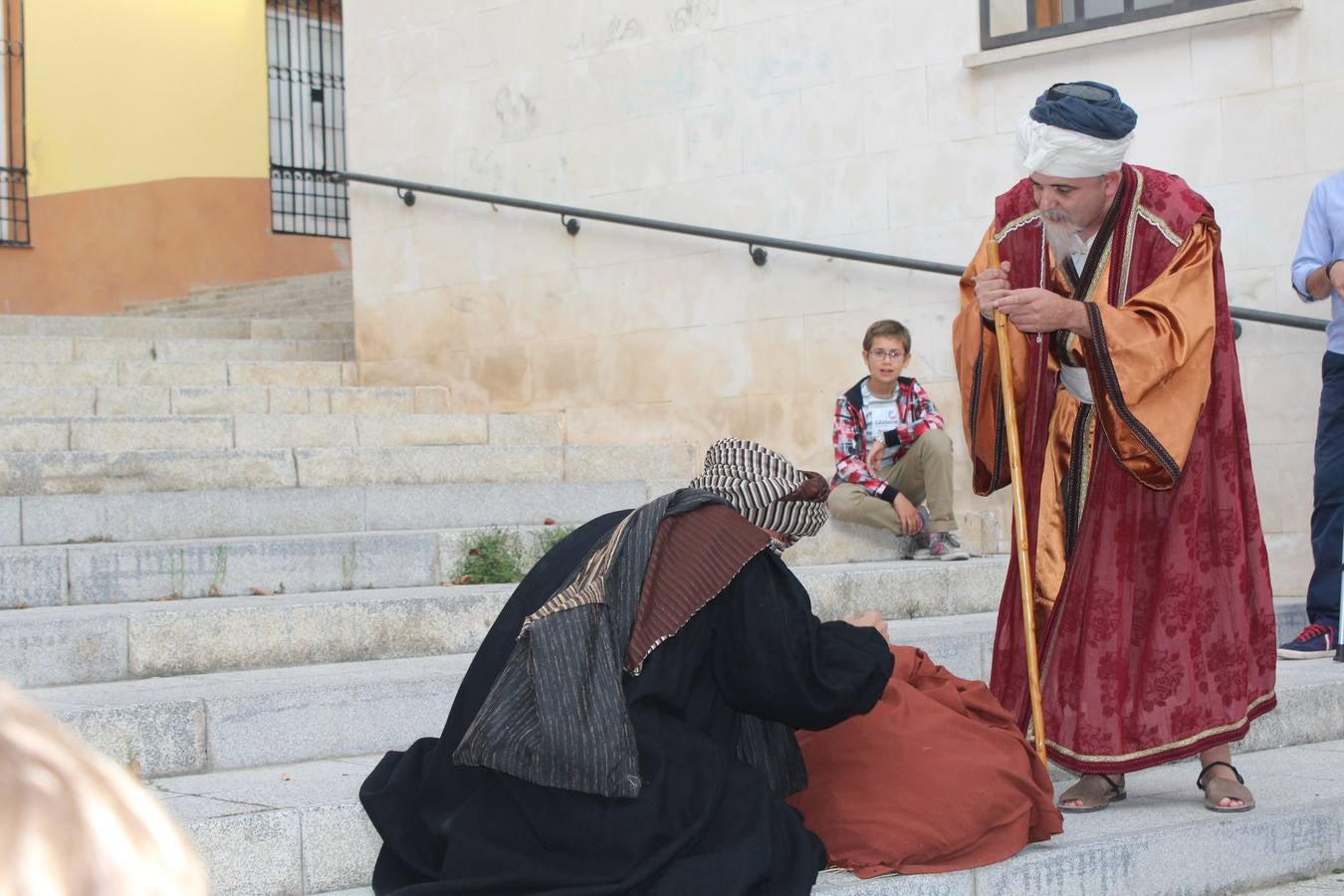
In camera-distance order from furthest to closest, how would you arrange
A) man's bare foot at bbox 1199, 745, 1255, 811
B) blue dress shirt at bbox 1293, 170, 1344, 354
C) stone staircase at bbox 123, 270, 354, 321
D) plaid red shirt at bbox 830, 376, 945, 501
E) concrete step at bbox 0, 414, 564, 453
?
stone staircase at bbox 123, 270, 354, 321
plaid red shirt at bbox 830, 376, 945, 501
concrete step at bbox 0, 414, 564, 453
blue dress shirt at bbox 1293, 170, 1344, 354
man's bare foot at bbox 1199, 745, 1255, 811

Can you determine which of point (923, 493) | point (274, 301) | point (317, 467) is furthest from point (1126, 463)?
point (274, 301)

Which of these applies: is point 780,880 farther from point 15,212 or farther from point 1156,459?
point 15,212

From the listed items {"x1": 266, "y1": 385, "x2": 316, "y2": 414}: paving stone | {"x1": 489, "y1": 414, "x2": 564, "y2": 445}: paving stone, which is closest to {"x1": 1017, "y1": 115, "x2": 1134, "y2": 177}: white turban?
{"x1": 489, "y1": 414, "x2": 564, "y2": 445}: paving stone

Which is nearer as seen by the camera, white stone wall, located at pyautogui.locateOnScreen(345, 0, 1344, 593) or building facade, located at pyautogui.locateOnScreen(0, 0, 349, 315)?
white stone wall, located at pyautogui.locateOnScreen(345, 0, 1344, 593)

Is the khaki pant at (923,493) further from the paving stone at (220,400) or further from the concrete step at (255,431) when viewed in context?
the paving stone at (220,400)

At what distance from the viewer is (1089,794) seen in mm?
A: 3850

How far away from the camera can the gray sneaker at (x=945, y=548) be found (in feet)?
21.3

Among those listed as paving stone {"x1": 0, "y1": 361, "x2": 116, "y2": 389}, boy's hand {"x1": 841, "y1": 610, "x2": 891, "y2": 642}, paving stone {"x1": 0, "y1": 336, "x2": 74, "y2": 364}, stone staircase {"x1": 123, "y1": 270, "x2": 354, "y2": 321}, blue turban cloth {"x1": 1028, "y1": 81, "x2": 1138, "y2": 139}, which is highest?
stone staircase {"x1": 123, "y1": 270, "x2": 354, "y2": 321}

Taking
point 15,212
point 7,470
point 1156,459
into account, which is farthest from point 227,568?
point 15,212

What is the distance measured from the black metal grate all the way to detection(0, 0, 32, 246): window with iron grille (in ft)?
6.55

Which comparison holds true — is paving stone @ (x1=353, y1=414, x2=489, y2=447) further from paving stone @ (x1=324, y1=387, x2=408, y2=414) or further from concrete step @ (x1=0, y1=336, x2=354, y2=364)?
concrete step @ (x1=0, y1=336, x2=354, y2=364)

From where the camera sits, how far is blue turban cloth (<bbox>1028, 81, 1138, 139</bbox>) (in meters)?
3.48

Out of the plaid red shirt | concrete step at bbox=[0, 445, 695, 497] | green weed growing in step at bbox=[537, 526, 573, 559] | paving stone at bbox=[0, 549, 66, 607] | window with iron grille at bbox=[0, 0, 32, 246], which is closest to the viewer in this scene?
paving stone at bbox=[0, 549, 66, 607]

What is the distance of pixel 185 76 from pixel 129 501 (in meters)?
8.30
